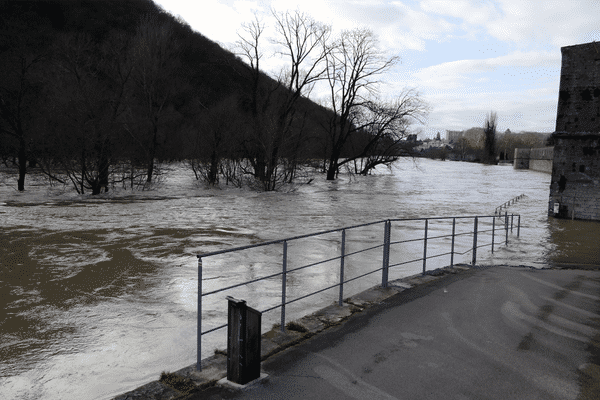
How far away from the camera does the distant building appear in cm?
1922

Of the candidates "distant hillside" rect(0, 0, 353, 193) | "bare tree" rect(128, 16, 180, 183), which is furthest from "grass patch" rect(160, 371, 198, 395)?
"bare tree" rect(128, 16, 180, 183)

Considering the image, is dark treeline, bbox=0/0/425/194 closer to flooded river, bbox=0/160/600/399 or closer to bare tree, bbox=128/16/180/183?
bare tree, bbox=128/16/180/183

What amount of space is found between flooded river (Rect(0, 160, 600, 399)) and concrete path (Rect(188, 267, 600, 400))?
1.77 m

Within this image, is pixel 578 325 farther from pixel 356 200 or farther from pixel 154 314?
pixel 356 200

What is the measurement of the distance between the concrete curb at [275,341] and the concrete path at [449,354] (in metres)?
0.11

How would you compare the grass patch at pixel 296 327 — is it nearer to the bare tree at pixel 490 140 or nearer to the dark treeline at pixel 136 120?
the dark treeline at pixel 136 120

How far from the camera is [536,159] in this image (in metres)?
97.2

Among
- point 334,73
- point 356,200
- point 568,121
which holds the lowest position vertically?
point 356,200

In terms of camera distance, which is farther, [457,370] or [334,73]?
[334,73]

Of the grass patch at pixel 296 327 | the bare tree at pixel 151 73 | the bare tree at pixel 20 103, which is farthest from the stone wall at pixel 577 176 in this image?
the bare tree at pixel 20 103

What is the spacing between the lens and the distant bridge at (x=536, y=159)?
85500 mm

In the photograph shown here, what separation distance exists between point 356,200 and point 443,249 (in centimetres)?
1590

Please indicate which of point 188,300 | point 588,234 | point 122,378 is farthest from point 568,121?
point 122,378

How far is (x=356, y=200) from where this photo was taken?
1140 inches
